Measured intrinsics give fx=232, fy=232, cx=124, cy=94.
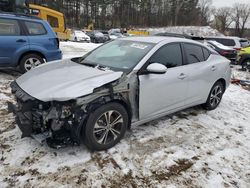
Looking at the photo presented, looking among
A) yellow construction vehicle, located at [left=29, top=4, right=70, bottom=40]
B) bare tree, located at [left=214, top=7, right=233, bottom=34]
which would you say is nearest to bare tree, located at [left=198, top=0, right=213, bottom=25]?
bare tree, located at [left=214, top=7, right=233, bottom=34]

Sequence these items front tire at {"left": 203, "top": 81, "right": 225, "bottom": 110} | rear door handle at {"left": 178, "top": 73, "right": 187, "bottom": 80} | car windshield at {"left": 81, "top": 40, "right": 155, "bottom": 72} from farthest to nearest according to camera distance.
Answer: front tire at {"left": 203, "top": 81, "right": 225, "bottom": 110} → rear door handle at {"left": 178, "top": 73, "right": 187, "bottom": 80} → car windshield at {"left": 81, "top": 40, "right": 155, "bottom": 72}

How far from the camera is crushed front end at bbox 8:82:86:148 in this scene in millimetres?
2742

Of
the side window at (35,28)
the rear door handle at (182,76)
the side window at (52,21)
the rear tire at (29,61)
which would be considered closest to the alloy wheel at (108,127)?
the rear door handle at (182,76)

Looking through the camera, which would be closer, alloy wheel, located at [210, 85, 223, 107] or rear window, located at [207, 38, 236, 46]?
alloy wheel, located at [210, 85, 223, 107]

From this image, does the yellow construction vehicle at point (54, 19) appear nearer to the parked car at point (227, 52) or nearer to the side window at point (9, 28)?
the parked car at point (227, 52)

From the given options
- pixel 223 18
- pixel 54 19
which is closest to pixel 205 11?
pixel 223 18

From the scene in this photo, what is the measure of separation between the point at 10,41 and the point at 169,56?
167 inches

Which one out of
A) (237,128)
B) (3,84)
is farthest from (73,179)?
(3,84)

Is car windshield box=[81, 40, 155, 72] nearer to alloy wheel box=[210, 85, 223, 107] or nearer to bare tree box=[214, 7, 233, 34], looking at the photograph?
alloy wheel box=[210, 85, 223, 107]

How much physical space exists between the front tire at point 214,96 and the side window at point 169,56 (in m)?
1.34

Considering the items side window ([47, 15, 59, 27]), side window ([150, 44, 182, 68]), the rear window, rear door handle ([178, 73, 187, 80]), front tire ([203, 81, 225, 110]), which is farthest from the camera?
side window ([47, 15, 59, 27])

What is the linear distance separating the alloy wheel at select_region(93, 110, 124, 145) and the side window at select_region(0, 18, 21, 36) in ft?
14.3

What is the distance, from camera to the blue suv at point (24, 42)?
593 centimetres

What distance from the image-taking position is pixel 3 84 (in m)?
5.73
